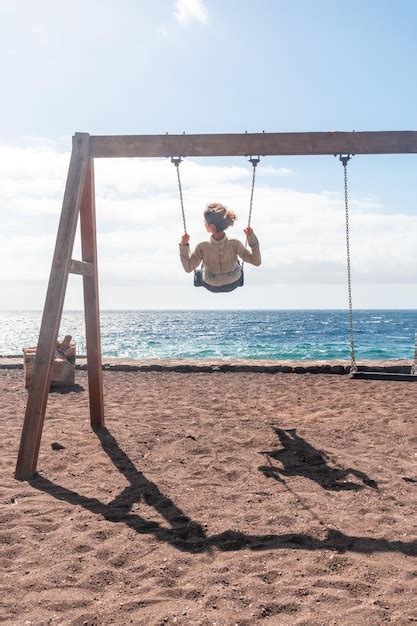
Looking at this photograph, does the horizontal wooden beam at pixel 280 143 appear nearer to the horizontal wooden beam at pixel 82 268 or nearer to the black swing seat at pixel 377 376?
the horizontal wooden beam at pixel 82 268

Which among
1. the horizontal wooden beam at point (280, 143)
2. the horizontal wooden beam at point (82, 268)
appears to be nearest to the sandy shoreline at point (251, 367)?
the horizontal wooden beam at point (82, 268)

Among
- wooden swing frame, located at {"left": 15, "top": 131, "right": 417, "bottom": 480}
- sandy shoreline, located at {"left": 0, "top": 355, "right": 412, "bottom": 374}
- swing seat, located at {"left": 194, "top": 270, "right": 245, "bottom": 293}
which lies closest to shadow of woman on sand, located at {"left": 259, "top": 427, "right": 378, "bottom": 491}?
swing seat, located at {"left": 194, "top": 270, "right": 245, "bottom": 293}

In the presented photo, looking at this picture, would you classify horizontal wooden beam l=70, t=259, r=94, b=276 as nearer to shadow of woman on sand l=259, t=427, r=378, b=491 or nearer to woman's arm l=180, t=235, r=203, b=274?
woman's arm l=180, t=235, r=203, b=274

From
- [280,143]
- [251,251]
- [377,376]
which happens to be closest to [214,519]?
[251,251]

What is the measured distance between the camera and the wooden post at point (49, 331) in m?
5.03

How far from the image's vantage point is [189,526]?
394 centimetres

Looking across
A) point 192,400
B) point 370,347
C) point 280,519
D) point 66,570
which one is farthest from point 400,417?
point 370,347

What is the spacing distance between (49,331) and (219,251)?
80.3 inches

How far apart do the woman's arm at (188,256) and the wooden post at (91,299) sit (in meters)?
0.97

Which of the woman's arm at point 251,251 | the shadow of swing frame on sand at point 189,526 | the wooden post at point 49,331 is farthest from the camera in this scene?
the woman's arm at point 251,251

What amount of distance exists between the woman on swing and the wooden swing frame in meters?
0.71

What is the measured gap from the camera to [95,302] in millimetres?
6473

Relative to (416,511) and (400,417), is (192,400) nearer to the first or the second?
(400,417)

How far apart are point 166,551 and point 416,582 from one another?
142 centimetres
